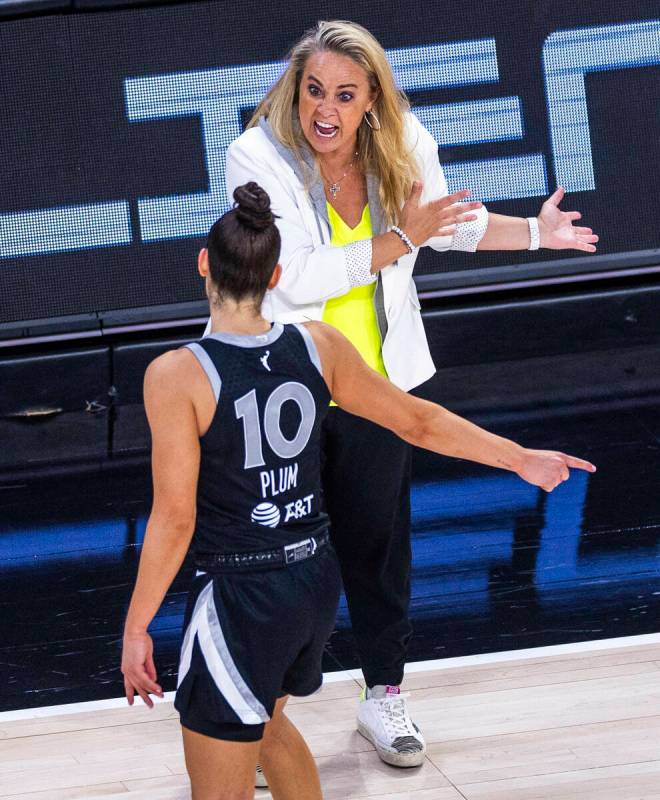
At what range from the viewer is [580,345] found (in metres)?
6.96

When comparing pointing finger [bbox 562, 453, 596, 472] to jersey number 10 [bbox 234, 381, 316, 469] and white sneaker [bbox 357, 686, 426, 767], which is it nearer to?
jersey number 10 [bbox 234, 381, 316, 469]

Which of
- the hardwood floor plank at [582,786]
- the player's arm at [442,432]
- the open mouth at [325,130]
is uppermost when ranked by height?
the open mouth at [325,130]

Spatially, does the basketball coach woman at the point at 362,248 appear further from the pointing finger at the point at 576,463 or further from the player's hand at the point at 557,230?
the pointing finger at the point at 576,463

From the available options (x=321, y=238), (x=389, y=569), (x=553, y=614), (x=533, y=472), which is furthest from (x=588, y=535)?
(x=533, y=472)

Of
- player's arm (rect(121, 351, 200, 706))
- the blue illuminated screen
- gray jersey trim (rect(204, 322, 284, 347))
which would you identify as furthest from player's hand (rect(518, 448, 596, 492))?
the blue illuminated screen

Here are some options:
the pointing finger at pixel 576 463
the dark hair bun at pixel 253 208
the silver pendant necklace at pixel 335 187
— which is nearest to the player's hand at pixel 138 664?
the dark hair bun at pixel 253 208

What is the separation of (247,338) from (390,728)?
54.9 inches

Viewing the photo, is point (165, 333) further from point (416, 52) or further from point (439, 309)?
point (416, 52)

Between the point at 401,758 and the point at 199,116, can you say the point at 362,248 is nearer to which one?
the point at 401,758

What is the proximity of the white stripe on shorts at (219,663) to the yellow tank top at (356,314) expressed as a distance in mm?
1074

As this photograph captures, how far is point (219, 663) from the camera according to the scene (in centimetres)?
239

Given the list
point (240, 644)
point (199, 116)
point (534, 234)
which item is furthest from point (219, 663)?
point (199, 116)

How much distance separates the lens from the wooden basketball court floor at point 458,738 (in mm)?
3275

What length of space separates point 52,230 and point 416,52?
192 cm
